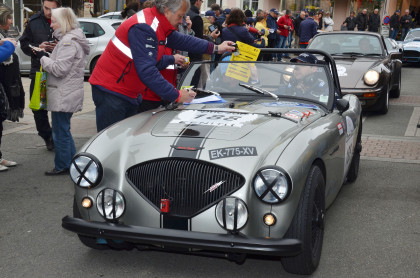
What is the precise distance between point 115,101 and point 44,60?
134 centimetres

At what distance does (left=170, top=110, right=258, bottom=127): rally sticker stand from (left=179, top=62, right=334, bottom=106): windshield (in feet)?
2.03

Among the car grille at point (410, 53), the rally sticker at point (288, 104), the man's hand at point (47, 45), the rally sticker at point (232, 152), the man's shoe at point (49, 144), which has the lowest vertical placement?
the car grille at point (410, 53)

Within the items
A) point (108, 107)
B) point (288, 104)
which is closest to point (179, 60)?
point (108, 107)

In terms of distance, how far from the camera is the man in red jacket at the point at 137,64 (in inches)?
184

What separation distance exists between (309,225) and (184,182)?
0.82 meters

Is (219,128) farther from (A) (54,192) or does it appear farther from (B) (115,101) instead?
(A) (54,192)

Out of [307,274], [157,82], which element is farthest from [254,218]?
[157,82]

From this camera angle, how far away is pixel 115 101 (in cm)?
509

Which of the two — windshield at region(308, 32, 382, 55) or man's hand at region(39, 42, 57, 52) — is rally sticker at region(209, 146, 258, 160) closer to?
man's hand at region(39, 42, 57, 52)

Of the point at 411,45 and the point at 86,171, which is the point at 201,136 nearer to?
the point at 86,171

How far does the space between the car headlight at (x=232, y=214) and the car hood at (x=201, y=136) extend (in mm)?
211

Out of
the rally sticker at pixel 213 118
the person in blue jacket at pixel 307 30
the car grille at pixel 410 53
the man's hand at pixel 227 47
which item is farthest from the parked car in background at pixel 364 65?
the car grille at pixel 410 53

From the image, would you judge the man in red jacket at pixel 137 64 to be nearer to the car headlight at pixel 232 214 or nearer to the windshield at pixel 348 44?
the car headlight at pixel 232 214

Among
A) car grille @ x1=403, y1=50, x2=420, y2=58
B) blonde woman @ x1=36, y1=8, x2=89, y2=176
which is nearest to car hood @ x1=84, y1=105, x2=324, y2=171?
blonde woman @ x1=36, y1=8, x2=89, y2=176
